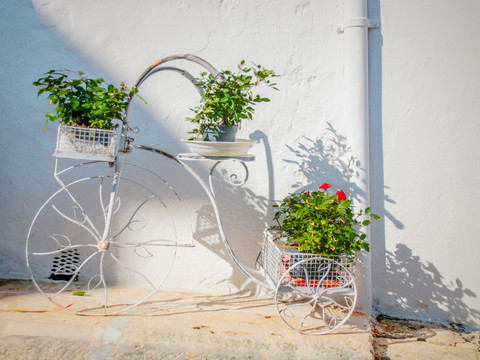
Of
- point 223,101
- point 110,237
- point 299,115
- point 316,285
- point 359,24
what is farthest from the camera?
point 110,237

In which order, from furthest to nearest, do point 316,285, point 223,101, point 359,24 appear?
point 359,24, point 316,285, point 223,101

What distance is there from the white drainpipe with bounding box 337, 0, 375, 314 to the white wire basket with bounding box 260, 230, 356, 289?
1.11 ft

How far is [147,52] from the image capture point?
2.60 m

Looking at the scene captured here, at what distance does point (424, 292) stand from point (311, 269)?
0.86m

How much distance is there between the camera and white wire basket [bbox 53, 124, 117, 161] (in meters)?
2.00

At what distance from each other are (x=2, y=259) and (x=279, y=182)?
194 centimetres

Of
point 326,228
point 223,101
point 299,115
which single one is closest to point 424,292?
point 326,228

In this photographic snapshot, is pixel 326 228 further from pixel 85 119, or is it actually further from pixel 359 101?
pixel 85 119

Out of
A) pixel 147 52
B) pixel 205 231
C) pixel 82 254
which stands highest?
pixel 147 52

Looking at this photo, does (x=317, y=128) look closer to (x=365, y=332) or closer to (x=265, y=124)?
(x=265, y=124)

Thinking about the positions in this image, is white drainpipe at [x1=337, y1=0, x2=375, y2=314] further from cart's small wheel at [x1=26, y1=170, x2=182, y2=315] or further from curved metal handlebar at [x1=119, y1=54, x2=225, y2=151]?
cart's small wheel at [x1=26, y1=170, x2=182, y2=315]

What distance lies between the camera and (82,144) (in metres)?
2.02

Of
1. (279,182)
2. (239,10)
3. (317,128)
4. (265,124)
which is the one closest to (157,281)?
(279,182)

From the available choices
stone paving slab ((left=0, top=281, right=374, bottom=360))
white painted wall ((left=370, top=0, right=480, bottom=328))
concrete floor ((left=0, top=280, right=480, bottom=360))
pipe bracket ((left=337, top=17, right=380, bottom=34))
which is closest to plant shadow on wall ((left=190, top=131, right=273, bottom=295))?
concrete floor ((left=0, top=280, right=480, bottom=360))
